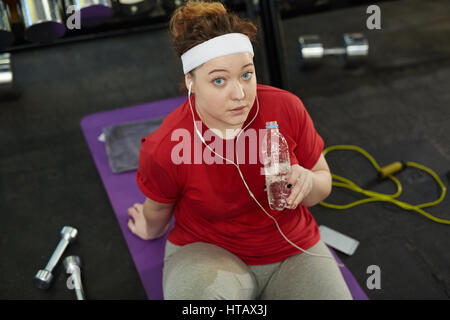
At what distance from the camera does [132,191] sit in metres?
2.22

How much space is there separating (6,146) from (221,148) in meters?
1.62

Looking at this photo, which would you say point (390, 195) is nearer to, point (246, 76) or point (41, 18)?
point (246, 76)

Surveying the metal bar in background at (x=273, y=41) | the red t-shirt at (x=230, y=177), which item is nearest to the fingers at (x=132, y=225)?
the red t-shirt at (x=230, y=177)

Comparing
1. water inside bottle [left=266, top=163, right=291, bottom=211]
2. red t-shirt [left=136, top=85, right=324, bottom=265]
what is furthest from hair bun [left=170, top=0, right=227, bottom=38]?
water inside bottle [left=266, top=163, right=291, bottom=211]

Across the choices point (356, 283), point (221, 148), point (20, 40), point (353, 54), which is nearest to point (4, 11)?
point (20, 40)

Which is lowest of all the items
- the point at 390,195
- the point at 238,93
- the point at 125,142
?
the point at 390,195

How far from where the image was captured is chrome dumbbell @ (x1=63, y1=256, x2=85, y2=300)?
1908 mm

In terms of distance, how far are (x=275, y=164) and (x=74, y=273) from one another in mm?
954

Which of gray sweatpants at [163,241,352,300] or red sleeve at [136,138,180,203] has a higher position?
red sleeve at [136,138,180,203]

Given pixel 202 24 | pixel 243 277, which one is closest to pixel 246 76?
pixel 202 24

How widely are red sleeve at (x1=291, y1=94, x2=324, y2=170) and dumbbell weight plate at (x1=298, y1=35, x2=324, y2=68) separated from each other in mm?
1548

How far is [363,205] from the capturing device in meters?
2.25

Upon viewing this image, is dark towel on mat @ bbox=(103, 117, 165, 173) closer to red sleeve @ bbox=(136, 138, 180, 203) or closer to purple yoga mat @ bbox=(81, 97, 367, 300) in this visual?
purple yoga mat @ bbox=(81, 97, 367, 300)
